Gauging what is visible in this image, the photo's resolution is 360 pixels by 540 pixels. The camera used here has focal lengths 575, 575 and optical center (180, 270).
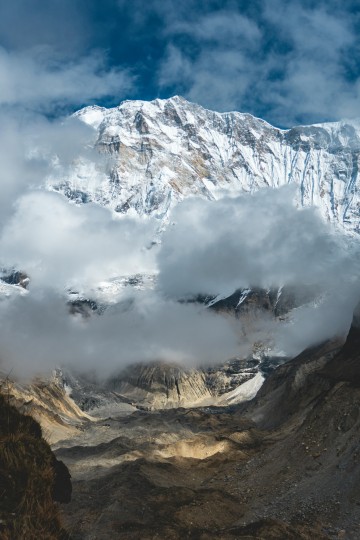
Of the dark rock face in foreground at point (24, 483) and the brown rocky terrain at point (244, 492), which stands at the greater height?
the dark rock face in foreground at point (24, 483)

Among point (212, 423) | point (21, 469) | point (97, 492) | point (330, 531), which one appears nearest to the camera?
point (21, 469)

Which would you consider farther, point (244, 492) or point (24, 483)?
point (244, 492)

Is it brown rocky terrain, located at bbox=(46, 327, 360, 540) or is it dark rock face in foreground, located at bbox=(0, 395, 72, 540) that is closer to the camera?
dark rock face in foreground, located at bbox=(0, 395, 72, 540)

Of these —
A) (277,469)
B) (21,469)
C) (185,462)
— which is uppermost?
(21,469)

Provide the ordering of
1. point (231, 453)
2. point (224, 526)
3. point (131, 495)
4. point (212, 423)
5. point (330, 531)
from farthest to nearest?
point (212, 423), point (231, 453), point (131, 495), point (224, 526), point (330, 531)

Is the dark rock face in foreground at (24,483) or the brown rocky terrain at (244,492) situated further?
the brown rocky terrain at (244,492)

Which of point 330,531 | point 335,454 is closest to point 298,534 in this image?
point 330,531

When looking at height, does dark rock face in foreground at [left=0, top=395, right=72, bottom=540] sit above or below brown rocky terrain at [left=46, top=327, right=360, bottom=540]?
above

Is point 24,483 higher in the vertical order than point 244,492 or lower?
higher

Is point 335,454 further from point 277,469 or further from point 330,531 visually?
point 330,531

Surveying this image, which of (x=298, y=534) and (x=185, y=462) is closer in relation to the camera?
(x=298, y=534)

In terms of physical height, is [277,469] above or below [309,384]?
above
